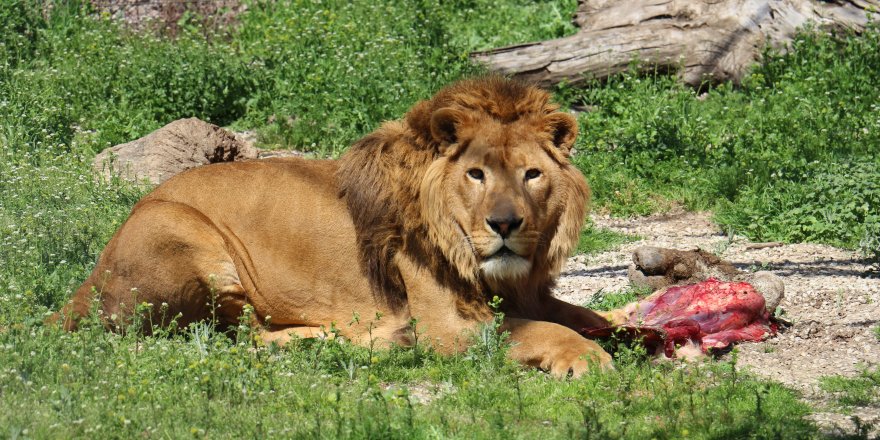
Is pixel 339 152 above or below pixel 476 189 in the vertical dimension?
below

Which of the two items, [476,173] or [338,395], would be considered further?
[476,173]

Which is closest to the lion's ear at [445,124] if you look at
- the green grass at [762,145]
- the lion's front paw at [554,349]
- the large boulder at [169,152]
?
the lion's front paw at [554,349]

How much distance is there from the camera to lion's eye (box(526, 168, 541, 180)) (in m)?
6.38

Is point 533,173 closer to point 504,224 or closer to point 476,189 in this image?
point 476,189

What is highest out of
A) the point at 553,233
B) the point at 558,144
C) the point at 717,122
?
the point at 558,144

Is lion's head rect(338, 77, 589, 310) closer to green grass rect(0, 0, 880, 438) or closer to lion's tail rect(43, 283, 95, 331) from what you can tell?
green grass rect(0, 0, 880, 438)

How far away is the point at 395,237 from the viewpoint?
6.67 m

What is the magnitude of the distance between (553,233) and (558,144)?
51 cm

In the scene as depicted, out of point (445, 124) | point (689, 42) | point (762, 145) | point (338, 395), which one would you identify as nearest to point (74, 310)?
point (445, 124)

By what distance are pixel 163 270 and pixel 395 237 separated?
130cm

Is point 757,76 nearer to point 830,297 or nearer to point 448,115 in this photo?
point 830,297

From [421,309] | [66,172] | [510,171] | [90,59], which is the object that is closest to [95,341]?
[421,309]

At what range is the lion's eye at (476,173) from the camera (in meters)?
6.35

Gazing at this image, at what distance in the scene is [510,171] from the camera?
630cm
